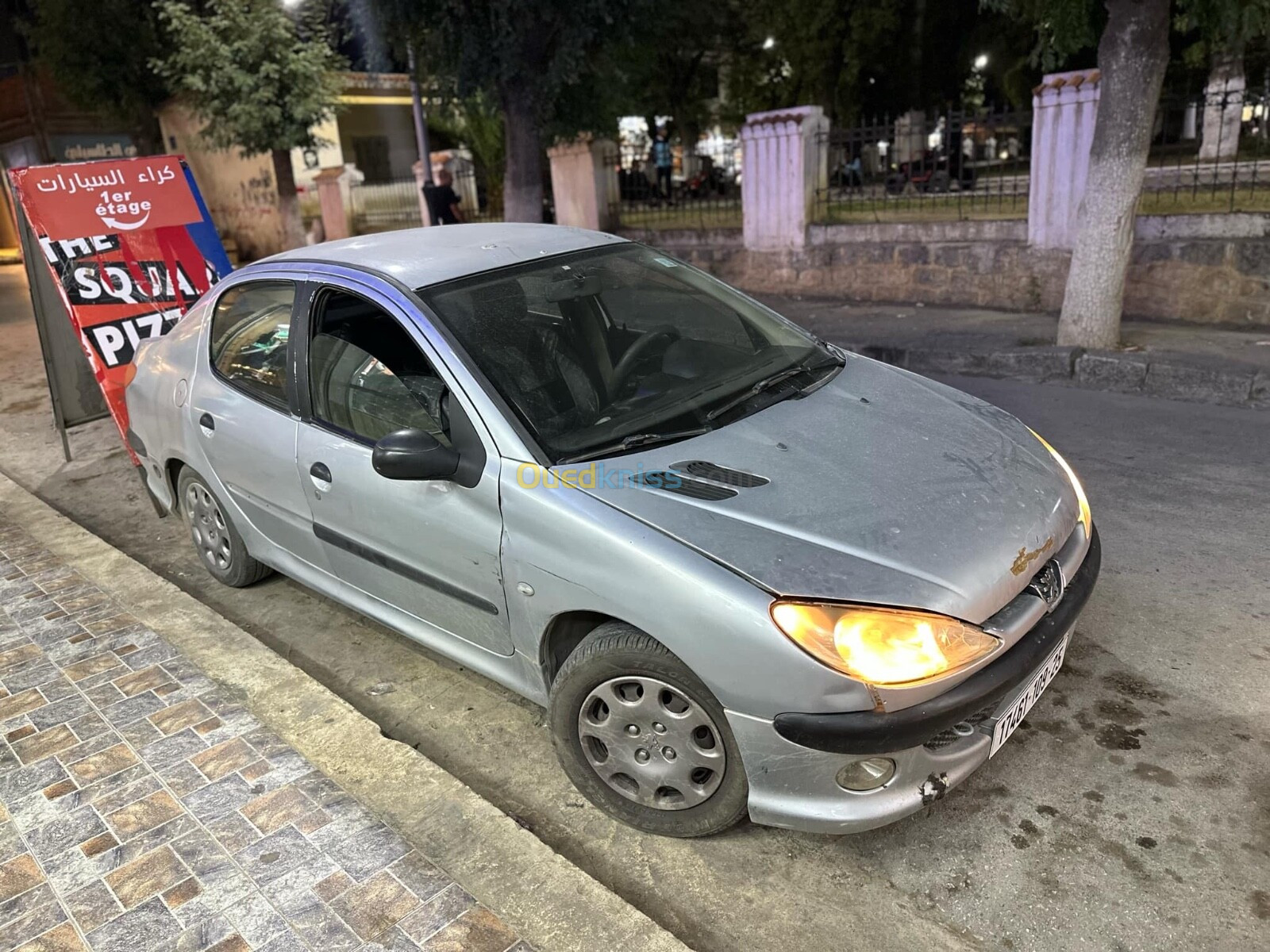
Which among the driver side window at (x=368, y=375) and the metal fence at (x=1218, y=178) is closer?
the driver side window at (x=368, y=375)

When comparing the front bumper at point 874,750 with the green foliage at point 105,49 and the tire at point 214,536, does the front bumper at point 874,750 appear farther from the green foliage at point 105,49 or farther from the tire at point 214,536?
the green foliage at point 105,49

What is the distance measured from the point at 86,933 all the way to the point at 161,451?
2.71m

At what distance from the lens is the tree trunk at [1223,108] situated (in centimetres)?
920

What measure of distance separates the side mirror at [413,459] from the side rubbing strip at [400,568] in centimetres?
40

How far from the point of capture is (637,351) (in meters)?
3.31

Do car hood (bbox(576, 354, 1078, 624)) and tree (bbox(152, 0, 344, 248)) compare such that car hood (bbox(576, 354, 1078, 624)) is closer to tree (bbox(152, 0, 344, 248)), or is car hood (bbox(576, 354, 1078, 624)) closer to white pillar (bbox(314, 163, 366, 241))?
tree (bbox(152, 0, 344, 248))

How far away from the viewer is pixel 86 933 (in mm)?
2340

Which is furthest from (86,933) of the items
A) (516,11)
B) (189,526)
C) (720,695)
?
(516,11)

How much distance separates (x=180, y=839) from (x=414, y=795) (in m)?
0.65

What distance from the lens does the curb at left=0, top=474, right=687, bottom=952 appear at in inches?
91.7

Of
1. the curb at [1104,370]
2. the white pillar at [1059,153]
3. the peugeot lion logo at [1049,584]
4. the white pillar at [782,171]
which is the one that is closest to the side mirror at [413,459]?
the peugeot lion logo at [1049,584]

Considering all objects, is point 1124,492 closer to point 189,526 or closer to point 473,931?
point 473,931

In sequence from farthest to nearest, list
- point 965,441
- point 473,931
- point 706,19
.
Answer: point 706,19 → point 965,441 → point 473,931

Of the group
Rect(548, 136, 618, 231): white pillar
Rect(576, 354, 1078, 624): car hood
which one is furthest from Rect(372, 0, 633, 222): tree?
Rect(576, 354, 1078, 624): car hood
